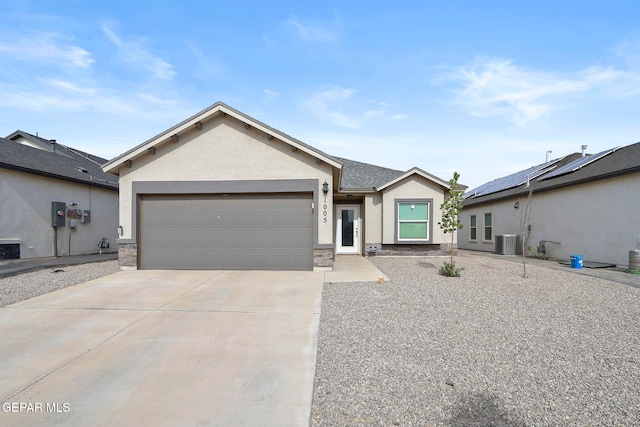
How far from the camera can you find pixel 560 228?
12633 mm

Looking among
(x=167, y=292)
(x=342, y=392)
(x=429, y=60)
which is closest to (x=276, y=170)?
(x=167, y=292)

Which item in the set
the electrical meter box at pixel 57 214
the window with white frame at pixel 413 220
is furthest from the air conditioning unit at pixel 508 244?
the electrical meter box at pixel 57 214

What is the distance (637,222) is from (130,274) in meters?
15.0

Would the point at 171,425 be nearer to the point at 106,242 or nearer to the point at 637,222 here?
the point at 637,222

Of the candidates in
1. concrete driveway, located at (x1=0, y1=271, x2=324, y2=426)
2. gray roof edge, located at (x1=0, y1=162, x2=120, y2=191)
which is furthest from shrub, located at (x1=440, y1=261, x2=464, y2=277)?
A: gray roof edge, located at (x1=0, y1=162, x2=120, y2=191)

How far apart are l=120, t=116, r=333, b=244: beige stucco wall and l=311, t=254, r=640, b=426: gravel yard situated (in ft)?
13.2

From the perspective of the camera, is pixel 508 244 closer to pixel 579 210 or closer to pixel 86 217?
pixel 579 210

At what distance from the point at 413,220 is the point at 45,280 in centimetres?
1176

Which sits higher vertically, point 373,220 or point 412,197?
point 412,197

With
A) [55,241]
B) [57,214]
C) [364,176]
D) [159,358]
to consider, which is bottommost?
[159,358]

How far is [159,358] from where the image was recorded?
368 centimetres

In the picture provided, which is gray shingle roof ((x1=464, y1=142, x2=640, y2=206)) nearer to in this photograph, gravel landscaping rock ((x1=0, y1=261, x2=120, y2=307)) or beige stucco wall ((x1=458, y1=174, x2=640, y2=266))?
beige stucco wall ((x1=458, y1=174, x2=640, y2=266))

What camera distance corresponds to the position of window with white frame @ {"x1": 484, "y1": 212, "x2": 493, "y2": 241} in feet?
55.9

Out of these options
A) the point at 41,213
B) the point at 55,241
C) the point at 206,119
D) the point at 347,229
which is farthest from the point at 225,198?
the point at 55,241
